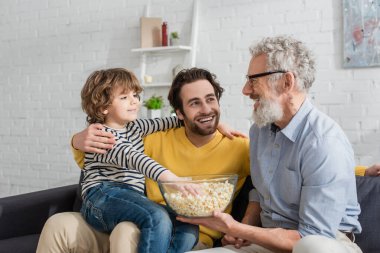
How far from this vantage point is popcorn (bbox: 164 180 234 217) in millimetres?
1975

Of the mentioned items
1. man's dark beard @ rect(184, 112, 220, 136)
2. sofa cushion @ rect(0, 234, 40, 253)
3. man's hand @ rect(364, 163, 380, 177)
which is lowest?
sofa cushion @ rect(0, 234, 40, 253)

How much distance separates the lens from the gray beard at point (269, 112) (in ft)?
6.83

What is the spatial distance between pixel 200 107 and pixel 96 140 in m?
0.46

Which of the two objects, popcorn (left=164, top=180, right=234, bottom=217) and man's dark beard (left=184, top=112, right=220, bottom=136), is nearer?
popcorn (left=164, top=180, right=234, bottom=217)

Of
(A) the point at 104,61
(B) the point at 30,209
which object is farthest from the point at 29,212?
(A) the point at 104,61

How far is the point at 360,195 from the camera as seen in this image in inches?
86.7

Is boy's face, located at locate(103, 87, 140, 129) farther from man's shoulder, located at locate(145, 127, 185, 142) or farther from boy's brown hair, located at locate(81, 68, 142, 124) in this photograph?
man's shoulder, located at locate(145, 127, 185, 142)

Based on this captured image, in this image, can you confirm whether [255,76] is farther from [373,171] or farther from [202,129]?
[373,171]

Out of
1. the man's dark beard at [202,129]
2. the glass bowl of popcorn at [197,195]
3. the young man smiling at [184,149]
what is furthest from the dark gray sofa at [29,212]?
the glass bowl of popcorn at [197,195]

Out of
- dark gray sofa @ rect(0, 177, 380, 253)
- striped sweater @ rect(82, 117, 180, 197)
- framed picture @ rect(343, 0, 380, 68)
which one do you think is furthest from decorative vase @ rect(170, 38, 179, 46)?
striped sweater @ rect(82, 117, 180, 197)

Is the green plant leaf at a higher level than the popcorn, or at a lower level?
higher

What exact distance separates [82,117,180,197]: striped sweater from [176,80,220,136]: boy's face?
173 mm

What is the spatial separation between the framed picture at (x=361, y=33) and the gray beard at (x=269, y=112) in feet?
6.61

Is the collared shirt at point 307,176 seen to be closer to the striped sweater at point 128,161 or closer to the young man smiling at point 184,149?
the young man smiling at point 184,149
